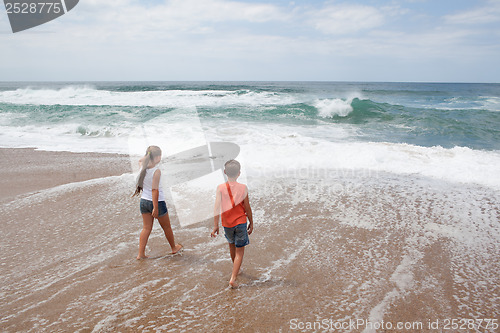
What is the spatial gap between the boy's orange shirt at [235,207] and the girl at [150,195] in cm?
81

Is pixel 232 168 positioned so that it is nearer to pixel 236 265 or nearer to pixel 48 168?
pixel 236 265

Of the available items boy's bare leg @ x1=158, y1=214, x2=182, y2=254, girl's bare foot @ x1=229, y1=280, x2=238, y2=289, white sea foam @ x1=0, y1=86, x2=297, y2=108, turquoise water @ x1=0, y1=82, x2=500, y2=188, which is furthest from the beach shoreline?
white sea foam @ x1=0, y1=86, x2=297, y2=108

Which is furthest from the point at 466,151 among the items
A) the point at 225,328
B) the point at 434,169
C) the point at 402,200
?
the point at 225,328

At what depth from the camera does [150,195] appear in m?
3.53

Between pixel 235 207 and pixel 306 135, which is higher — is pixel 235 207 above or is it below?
above

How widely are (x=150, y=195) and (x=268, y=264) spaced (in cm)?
149

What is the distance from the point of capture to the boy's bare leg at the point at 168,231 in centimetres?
357

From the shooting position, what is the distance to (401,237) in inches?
161


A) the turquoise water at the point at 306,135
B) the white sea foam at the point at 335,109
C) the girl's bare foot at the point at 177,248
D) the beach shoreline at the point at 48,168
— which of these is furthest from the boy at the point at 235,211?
the white sea foam at the point at 335,109

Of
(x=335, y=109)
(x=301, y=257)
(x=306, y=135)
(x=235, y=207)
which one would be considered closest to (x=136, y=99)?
(x=335, y=109)

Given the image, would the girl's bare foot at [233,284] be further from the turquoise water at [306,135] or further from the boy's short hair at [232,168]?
the turquoise water at [306,135]

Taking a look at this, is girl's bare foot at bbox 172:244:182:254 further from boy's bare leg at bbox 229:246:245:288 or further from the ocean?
boy's bare leg at bbox 229:246:245:288

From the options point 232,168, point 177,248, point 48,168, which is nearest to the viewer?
point 232,168

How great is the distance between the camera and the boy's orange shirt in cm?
302
